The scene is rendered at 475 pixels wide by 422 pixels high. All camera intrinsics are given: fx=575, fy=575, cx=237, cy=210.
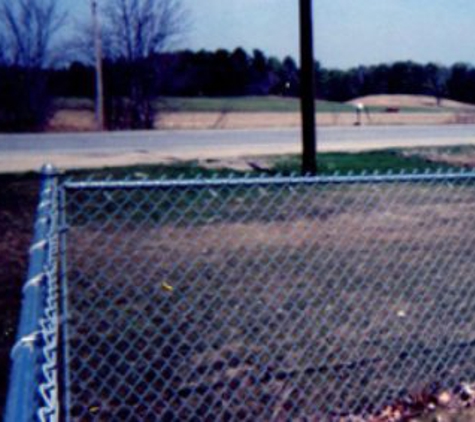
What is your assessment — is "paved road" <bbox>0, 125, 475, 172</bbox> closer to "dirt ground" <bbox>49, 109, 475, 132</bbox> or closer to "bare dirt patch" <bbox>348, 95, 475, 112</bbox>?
"dirt ground" <bbox>49, 109, 475, 132</bbox>

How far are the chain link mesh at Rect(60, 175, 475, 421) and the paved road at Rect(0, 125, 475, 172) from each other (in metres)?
8.25

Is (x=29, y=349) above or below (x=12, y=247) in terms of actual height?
above

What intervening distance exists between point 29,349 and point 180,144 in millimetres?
19199

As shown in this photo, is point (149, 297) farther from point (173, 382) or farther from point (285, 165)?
point (285, 165)

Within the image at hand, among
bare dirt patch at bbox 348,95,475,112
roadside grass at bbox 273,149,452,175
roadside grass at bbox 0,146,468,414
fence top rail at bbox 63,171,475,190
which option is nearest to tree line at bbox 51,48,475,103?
bare dirt patch at bbox 348,95,475,112

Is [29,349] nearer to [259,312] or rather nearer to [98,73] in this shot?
[259,312]

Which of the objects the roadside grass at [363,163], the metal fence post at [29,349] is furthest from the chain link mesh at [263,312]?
the roadside grass at [363,163]

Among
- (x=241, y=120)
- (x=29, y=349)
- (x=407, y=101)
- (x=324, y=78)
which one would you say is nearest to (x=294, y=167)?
(x=29, y=349)

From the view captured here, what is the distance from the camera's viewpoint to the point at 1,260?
655 cm

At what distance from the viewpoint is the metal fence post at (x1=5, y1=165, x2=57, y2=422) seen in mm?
1113

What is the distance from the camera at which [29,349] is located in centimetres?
131

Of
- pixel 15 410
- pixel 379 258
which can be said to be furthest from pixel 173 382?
pixel 379 258

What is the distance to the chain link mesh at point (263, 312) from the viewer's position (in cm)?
354

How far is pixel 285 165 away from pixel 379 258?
27.6 feet
